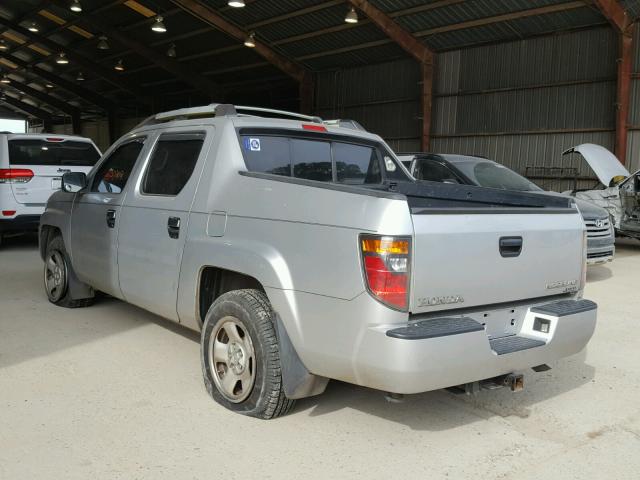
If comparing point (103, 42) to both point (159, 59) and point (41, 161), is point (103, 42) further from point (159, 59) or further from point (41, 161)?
point (41, 161)

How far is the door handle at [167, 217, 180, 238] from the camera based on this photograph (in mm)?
4125

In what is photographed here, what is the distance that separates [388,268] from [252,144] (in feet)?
5.17

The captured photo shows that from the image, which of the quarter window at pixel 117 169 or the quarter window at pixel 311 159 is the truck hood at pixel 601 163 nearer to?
the quarter window at pixel 311 159

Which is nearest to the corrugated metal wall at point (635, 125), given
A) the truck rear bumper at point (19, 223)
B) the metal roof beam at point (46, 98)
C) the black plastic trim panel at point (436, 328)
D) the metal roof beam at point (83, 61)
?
the truck rear bumper at point (19, 223)

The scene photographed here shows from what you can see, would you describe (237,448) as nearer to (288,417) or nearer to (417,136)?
(288,417)

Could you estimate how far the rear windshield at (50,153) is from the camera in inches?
369

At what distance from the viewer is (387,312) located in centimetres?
292

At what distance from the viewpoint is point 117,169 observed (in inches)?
206

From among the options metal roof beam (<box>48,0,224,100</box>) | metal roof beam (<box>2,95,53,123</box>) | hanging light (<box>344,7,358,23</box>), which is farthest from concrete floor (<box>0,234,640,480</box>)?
metal roof beam (<box>2,95,53,123</box>)

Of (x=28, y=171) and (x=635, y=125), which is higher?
(x=635, y=125)

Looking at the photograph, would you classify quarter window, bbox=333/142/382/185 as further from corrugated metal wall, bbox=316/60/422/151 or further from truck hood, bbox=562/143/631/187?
Answer: corrugated metal wall, bbox=316/60/422/151

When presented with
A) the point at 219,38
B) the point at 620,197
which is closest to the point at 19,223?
the point at 620,197

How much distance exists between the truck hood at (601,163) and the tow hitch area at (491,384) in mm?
8739

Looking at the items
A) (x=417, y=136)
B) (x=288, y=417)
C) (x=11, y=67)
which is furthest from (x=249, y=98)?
(x=288, y=417)
